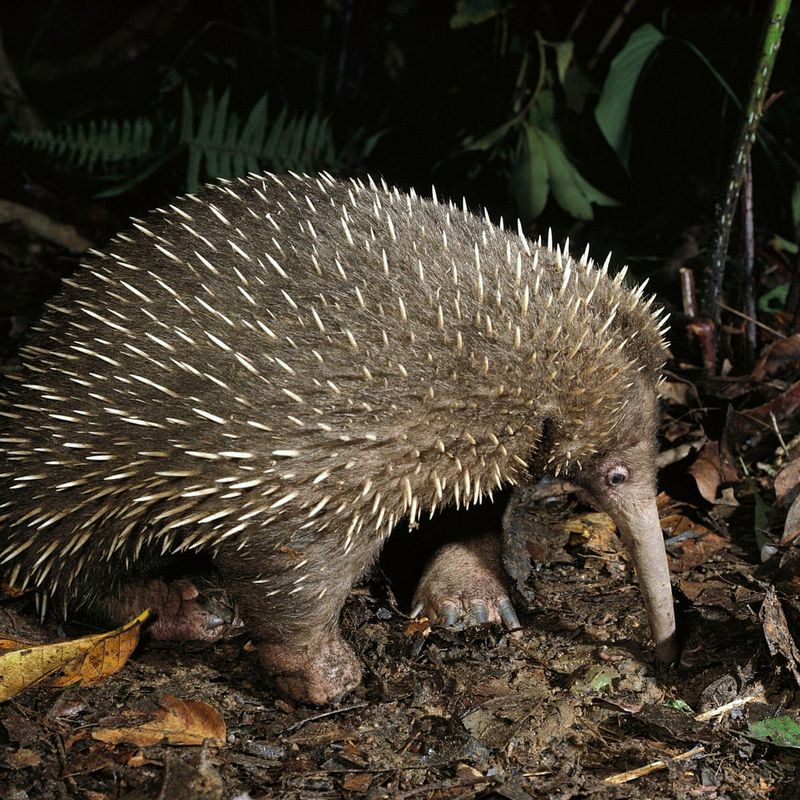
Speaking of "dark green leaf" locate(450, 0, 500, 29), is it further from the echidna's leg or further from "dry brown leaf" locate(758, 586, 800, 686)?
"dry brown leaf" locate(758, 586, 800, 686)

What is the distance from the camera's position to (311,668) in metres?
3.39

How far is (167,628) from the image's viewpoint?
3.82 metres

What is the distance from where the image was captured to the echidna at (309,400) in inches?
122

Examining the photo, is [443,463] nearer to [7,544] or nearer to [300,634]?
[300,634]

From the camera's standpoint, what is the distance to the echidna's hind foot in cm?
379

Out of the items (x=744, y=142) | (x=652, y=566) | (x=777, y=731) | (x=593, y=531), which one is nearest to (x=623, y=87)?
(x=744, y=142)

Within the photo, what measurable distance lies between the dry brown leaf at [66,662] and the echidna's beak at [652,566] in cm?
187

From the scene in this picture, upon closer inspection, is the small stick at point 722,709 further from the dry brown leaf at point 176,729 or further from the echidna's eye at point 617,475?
the dry brown leaf at point 176,729

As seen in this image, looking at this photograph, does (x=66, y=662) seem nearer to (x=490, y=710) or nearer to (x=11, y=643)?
(x=11, y=643)

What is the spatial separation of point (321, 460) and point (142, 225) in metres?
1.25

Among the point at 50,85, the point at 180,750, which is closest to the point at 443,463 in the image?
the point at 180,750

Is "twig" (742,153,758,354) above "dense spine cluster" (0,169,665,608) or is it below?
above

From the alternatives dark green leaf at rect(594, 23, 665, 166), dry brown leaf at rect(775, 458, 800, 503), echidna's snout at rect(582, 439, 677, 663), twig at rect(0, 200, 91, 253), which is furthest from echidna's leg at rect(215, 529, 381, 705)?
twig at rect(0, 200, 91, 253)

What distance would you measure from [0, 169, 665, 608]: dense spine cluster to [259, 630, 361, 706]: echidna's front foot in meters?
0.30
